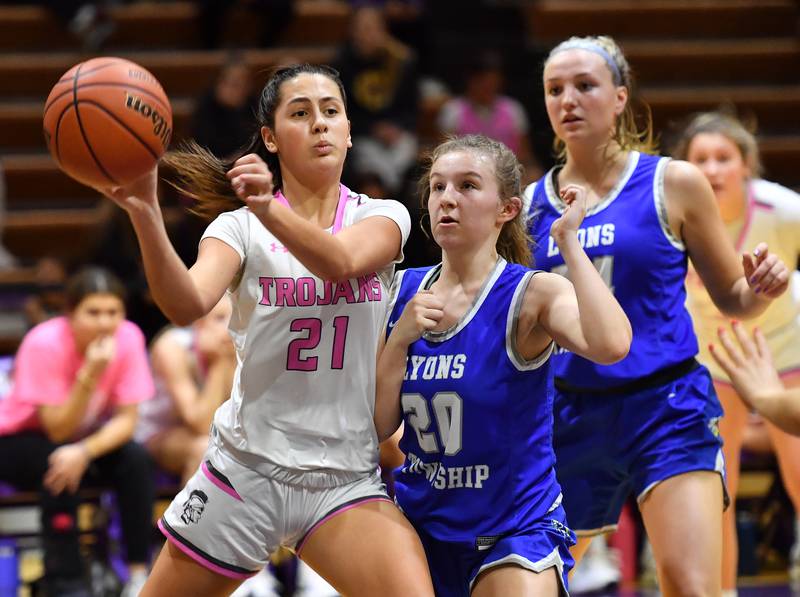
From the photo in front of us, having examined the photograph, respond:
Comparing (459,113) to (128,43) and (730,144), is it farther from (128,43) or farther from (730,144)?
(730,144)

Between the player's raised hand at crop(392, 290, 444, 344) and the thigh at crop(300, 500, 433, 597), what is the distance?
0.45 metres

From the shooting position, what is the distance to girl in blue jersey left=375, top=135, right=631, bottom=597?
319 centimetres

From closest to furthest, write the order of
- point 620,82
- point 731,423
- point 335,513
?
point 335,513
point 620,82
point 731,423

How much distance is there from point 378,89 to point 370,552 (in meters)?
6.56

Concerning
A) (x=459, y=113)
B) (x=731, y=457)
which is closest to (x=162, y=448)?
(x=731, y=457)

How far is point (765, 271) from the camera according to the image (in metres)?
3.58

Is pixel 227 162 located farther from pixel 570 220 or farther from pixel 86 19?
pixel 86 19

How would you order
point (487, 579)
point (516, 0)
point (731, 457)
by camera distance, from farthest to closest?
point (516, 0) < point (731, 457) < point (487, 579)

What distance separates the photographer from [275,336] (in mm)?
3260

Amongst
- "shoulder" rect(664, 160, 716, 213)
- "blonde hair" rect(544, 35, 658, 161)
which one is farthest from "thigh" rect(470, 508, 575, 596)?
"blonde hair" rect(544, 35, 658, 161)

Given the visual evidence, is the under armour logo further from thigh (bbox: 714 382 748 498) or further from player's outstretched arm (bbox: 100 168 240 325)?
thigh (bbox: 714 382 748 498)

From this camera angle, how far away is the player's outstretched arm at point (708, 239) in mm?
3705

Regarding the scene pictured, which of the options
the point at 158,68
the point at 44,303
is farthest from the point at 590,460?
the point at 158,68

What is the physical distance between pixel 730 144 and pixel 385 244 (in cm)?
229
